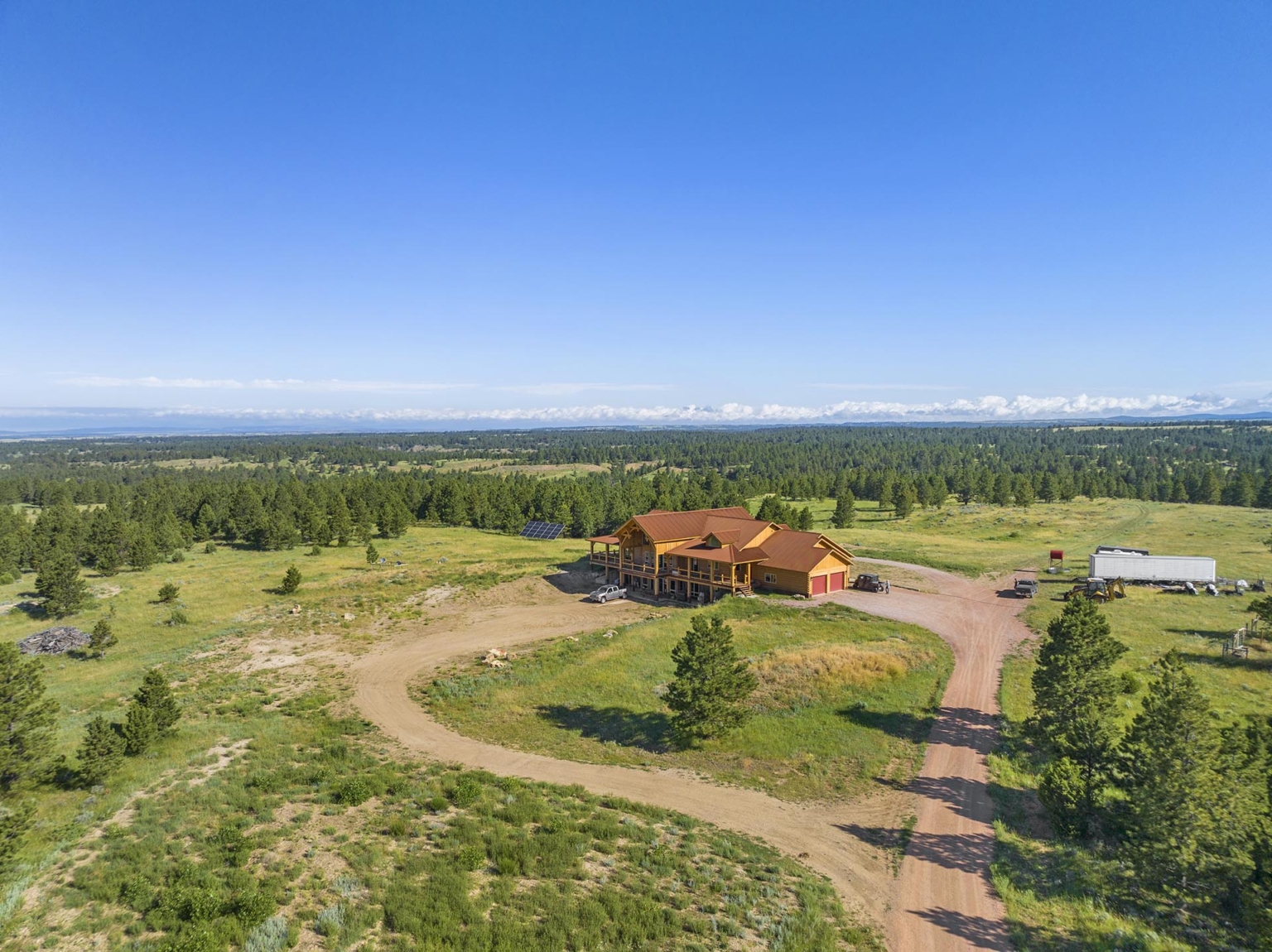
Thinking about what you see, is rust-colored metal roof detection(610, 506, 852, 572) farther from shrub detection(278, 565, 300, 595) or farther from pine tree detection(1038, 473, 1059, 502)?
pine tree detection(1038, 473, 1059, 502)

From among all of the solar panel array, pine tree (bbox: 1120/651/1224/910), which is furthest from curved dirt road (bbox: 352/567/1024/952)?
the solar panel array

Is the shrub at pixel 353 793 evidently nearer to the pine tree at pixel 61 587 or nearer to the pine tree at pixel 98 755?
the pine tree at pixel 98 755

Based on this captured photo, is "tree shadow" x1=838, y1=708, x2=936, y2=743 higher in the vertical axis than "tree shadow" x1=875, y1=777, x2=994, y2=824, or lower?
lower

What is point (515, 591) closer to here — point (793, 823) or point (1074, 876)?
point (793, 823)

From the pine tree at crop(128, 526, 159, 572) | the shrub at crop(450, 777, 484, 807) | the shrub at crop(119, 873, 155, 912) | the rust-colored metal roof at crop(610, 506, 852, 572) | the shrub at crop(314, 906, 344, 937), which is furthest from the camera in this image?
the pine tree at crop(128, 526, 159, 572)

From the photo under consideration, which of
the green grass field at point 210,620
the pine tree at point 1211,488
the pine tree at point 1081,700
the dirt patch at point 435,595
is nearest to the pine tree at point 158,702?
the green grass field at point 210,620

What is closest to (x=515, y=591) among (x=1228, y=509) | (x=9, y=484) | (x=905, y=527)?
(x=905, y=527)
